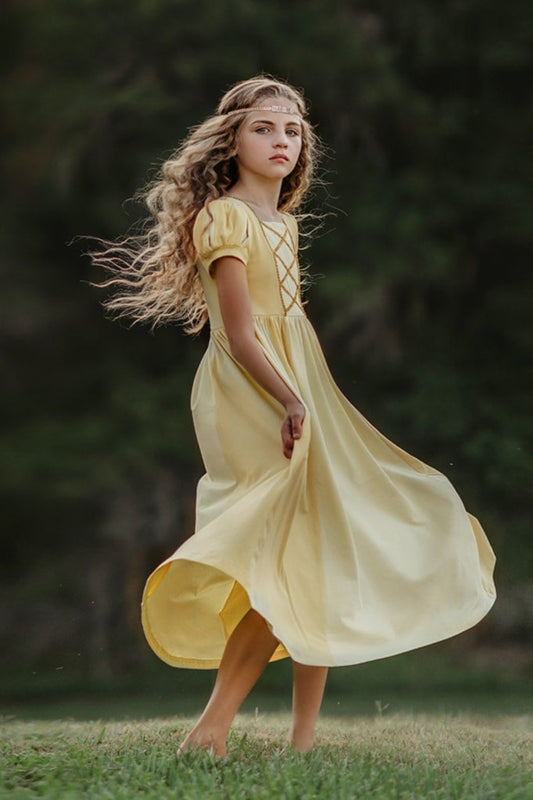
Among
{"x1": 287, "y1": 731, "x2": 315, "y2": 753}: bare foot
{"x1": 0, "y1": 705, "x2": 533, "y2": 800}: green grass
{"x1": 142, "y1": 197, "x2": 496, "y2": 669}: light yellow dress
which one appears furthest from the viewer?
{"x1": 287, "y1": 731, "x2": 315, "y2": 753}: bare foot

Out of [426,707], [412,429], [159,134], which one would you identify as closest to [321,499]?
[426,707]

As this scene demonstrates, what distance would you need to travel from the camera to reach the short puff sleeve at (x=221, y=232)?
261 cm

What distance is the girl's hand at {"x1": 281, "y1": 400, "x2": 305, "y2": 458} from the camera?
101 inches

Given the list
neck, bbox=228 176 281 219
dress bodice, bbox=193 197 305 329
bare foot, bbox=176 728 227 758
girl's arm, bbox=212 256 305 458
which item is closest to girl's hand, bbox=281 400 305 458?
girl's arm, bbox=212 256 305 458

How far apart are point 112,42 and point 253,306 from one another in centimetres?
382

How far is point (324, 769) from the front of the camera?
2.52 m

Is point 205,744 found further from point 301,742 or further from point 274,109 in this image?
point 274,109

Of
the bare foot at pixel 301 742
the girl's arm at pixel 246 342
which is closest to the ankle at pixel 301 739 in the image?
the bare foot at pixel 301 742

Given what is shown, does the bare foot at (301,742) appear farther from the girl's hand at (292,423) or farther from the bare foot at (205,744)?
the girl's hand at (292,423)


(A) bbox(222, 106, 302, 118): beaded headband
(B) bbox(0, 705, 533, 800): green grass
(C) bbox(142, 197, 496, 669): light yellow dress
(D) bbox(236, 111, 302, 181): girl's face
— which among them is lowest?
(B) bbox(0, 705, 533, 800): green grass

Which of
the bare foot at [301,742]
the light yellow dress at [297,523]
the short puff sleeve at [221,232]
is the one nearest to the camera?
the light yellow dress at [297,523]

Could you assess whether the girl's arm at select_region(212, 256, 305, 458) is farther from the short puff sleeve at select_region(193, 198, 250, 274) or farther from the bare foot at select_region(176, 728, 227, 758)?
the bare foot at select_region(176, 728, 227, 758)

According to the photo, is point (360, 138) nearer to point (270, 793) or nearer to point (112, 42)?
point (112, 42)

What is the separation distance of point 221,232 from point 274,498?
513mm
